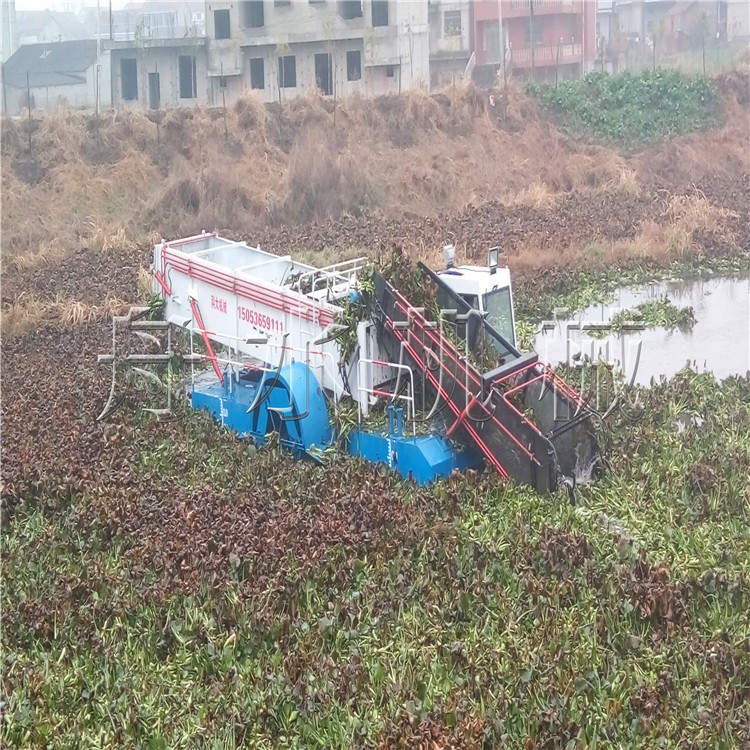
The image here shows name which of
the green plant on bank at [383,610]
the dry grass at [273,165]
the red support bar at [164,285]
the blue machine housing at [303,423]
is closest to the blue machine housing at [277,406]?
the blue machine housing at [303,423]

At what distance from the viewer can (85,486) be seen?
30.3 feet

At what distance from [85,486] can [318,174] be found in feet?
54.4

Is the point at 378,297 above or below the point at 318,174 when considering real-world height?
below

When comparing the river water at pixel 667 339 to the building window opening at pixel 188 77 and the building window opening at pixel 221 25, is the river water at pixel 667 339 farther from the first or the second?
the building window opening at pixel 188 77

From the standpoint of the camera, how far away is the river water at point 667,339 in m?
13.2

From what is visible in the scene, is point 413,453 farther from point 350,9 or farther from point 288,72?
point 350,9

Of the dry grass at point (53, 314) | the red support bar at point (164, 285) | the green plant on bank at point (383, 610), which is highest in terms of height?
the red support bar at point (164, 285)

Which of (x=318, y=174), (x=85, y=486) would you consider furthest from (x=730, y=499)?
(x=318, y=174)

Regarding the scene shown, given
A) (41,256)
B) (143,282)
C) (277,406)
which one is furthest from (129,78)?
(277,406)

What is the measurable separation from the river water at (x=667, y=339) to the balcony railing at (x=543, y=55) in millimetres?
23719

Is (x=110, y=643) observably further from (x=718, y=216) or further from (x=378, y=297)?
(x=718, y=216)

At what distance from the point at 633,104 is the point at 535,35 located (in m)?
8.93

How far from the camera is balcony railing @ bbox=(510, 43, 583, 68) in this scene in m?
39.4

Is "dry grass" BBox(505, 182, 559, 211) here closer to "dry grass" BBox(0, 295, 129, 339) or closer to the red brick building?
"dry grass" BBox(0, 295, 129, 339)
